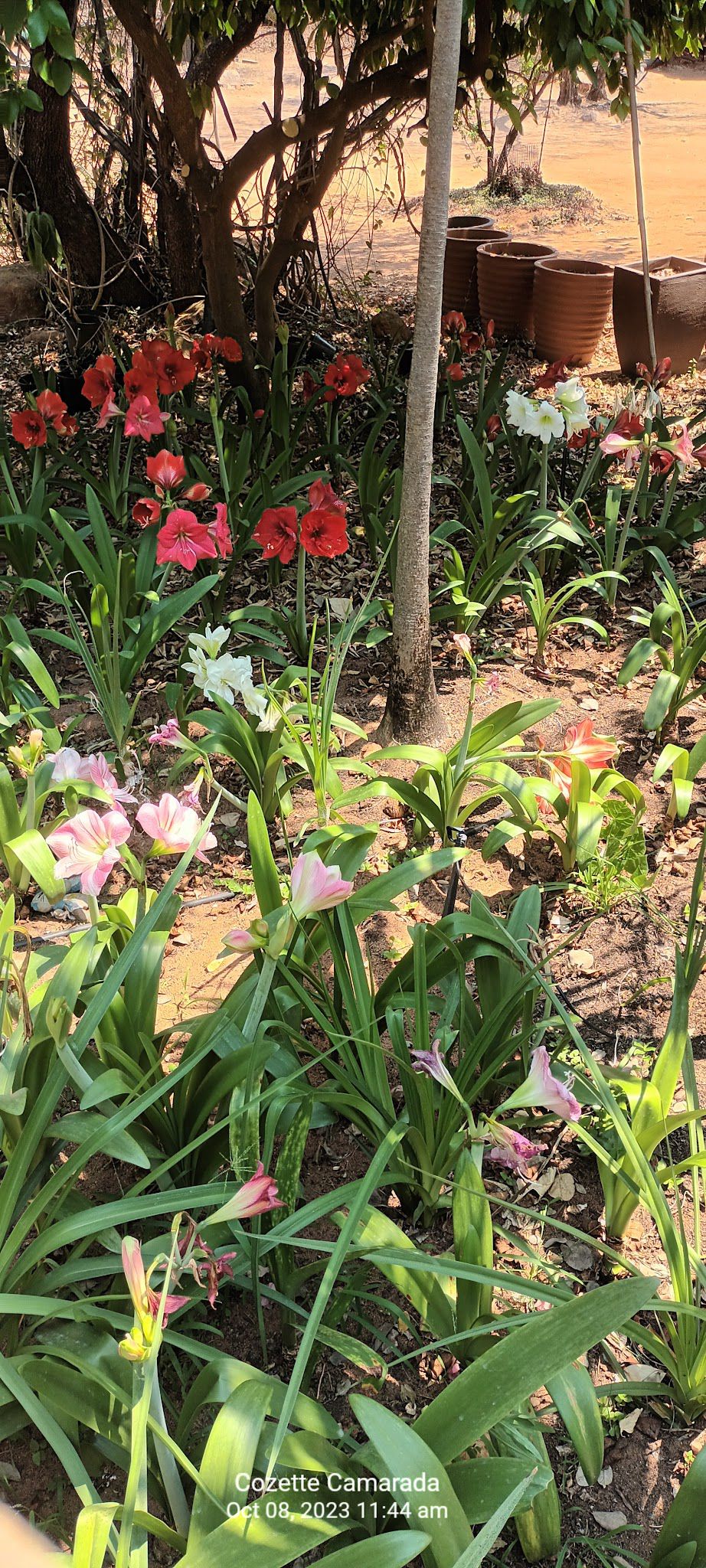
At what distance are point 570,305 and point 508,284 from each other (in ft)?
1.49

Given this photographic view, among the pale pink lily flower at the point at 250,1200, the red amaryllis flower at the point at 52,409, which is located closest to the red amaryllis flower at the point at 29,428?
the red amaryllis flower at the point at 52,409

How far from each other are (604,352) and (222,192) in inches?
104

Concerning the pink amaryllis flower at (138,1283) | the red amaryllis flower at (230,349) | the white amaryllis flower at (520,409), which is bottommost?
the pink amaryllis flower at (138,1283)

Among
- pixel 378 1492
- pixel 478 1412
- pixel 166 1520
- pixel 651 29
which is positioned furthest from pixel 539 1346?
pixel 651 29

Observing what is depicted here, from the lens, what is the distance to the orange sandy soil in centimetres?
886

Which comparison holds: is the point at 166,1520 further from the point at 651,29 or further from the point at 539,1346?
the point at 651,29

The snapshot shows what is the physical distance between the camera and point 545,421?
292 cm

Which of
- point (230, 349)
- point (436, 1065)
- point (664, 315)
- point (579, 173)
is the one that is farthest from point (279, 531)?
point (579, 173)

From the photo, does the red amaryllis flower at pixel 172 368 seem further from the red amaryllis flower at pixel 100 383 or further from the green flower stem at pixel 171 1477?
the green flower stem at pixel 171 1477

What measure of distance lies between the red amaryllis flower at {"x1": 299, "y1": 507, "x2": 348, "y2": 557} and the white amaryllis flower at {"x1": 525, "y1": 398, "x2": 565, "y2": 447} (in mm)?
714

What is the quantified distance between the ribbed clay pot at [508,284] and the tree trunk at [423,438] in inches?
142

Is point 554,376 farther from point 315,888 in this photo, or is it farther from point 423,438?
point 315,888

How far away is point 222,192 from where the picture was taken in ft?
13.4

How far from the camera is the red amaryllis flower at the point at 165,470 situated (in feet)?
8.48
